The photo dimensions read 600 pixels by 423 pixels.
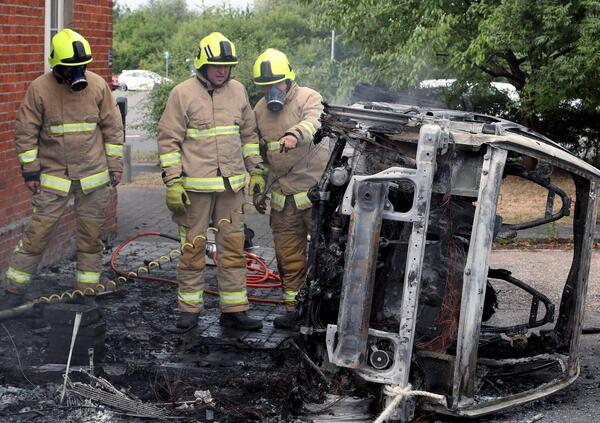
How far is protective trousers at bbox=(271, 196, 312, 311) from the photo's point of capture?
749 cm

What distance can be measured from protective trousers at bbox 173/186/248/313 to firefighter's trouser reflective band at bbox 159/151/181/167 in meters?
0.30

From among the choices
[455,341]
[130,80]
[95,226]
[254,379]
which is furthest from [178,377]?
[130,80]

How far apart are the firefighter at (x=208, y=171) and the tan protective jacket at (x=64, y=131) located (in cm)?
85

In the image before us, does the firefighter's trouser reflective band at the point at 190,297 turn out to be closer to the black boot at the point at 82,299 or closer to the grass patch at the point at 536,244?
the black boot at the point at 82,299

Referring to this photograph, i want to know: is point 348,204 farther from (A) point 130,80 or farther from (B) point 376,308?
(A) point 130,80

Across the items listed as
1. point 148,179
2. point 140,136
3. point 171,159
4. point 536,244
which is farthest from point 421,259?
point 140,136

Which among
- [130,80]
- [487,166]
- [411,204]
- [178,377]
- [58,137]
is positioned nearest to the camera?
[487,166]

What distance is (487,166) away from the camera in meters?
5.21

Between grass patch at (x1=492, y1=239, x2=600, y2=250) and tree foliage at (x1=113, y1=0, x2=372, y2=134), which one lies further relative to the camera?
tree foliage at (x1=113, y1=0, x2=372, y2=134)

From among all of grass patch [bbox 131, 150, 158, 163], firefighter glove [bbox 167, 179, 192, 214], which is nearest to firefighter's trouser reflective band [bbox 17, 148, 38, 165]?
firefighter glove [bbox 167, 179, 192, 214]

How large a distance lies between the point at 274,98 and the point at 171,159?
0.95 metres

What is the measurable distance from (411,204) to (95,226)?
321cm

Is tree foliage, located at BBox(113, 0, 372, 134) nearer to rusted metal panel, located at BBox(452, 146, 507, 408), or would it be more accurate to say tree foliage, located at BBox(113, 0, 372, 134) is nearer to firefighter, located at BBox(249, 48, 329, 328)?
firefighter, located at BBox(249, 48, 329, 328)

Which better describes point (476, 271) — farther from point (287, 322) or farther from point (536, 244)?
point (536, 244)
